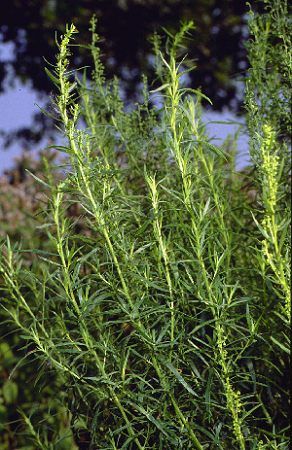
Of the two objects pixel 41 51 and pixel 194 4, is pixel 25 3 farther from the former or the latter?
pixel 194 4

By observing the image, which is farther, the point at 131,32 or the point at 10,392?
the point at 131,32

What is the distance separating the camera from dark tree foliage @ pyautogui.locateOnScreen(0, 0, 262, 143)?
855 centimetres

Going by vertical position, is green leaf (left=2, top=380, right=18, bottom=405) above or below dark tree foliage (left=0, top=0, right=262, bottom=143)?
below

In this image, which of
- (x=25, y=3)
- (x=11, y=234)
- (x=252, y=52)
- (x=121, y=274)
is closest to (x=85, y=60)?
(x=25, y=3)

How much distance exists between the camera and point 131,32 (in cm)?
876

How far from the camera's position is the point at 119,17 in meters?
8.77

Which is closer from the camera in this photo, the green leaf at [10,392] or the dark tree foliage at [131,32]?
the green leaf at [10,392]

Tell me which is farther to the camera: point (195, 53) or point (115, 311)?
point (195, 53)

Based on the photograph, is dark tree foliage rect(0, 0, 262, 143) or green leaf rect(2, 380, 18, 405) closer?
green leaf rect(2, 380, 18, 405)

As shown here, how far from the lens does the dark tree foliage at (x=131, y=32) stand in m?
8.55

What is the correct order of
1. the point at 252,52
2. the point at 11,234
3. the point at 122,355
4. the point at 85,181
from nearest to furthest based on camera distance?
the point at 85,181
the point at 122,355
the point at 252,52
the point at 11,234

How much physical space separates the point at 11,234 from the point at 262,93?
9.33ft

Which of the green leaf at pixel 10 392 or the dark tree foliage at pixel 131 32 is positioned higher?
the dark tree foliage at pixel 131 32

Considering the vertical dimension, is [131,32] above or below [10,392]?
above
